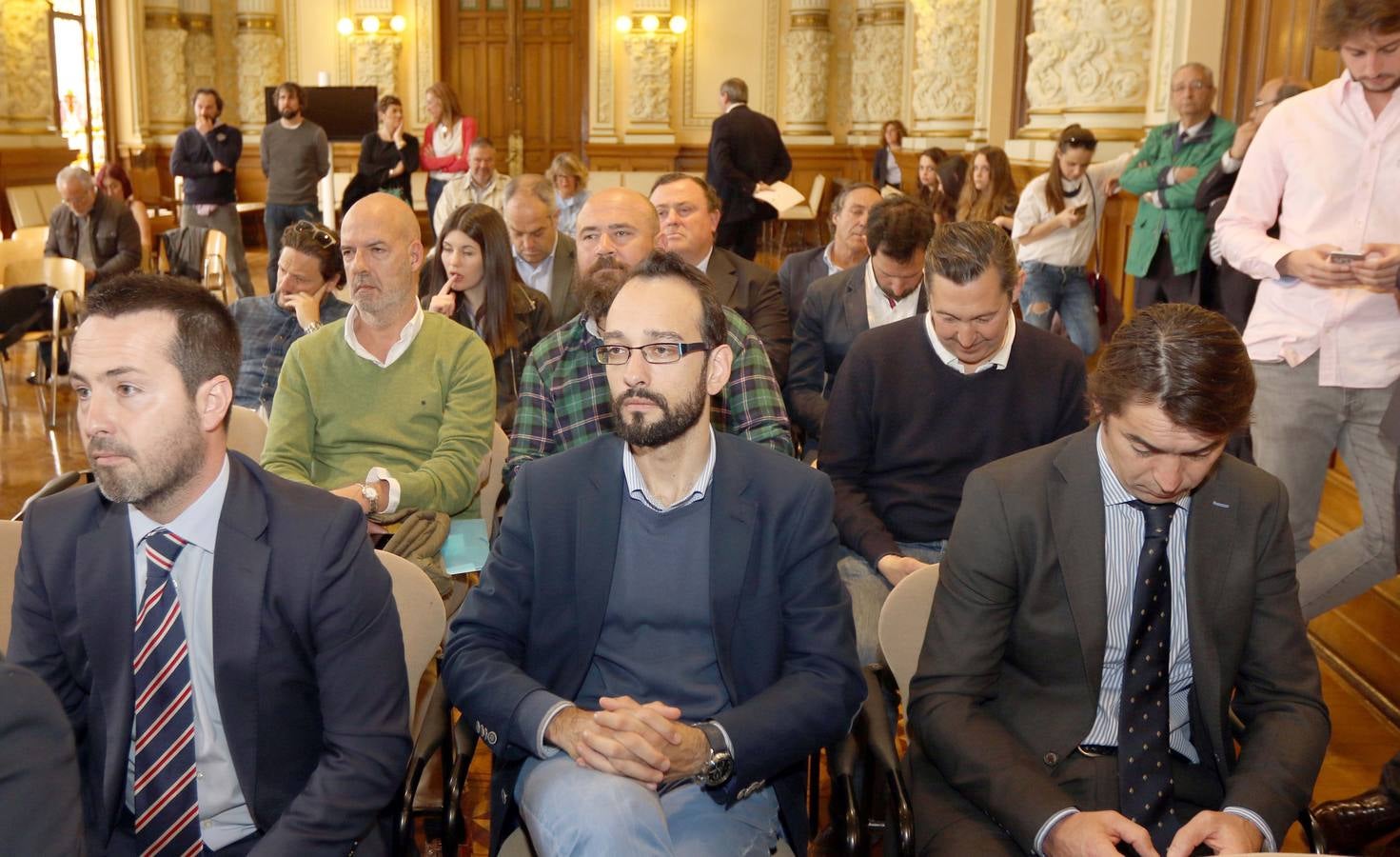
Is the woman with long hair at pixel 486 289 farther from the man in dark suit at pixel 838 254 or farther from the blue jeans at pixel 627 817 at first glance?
the blue jeans at pixel 627 817

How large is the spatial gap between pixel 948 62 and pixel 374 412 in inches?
399

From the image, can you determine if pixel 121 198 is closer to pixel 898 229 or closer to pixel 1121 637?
pixel 898 229

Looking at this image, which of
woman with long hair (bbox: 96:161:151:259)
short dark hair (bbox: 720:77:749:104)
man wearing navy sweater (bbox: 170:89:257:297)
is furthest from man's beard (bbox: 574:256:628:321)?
woman with long hair (bbox: 96:161:151:259)

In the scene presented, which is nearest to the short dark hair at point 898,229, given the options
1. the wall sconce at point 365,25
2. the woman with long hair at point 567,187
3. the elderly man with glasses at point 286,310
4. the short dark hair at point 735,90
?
the elderly man with glasses at point 286,310

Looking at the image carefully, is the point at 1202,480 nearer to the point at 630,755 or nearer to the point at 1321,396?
the point at 630,755

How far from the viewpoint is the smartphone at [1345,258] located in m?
2.89

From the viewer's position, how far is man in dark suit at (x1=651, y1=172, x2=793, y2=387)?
458cm

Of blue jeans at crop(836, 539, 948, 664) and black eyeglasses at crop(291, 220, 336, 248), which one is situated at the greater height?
black eyeglasses at crop(291, 220, 336, 248)

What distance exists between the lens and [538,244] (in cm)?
517

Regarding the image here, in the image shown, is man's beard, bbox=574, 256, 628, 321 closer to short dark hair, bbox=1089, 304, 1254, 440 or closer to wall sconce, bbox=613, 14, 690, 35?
short dark hair, bbox=1089, 304, 1254, 440

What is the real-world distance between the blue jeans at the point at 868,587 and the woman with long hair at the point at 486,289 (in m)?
1.58

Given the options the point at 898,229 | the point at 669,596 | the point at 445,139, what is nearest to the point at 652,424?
the point at 669,596

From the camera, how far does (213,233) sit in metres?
7.84

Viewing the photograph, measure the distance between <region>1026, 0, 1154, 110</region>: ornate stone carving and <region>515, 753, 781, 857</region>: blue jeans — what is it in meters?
6.40
